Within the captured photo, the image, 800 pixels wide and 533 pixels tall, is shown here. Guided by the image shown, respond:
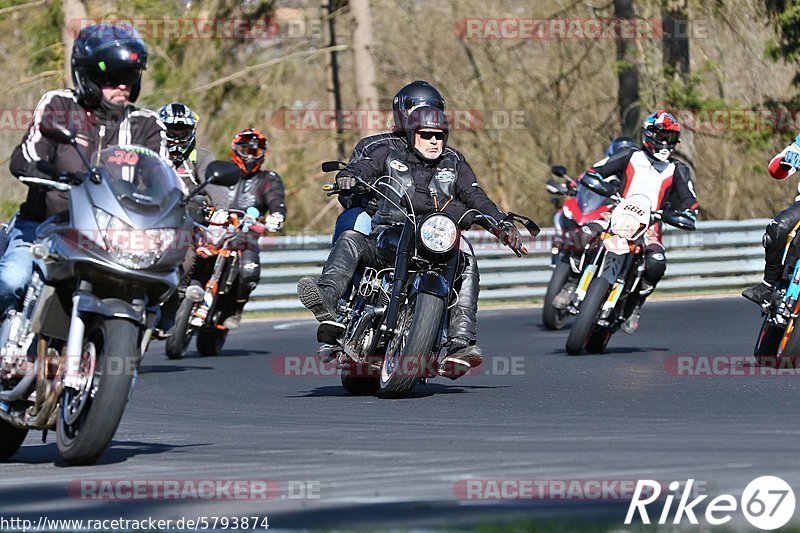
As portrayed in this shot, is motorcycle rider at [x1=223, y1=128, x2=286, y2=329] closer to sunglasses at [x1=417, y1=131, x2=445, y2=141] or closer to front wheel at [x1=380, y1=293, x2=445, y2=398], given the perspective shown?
sunglasses at [x1=417, y1=131, x2=445, y2=141]

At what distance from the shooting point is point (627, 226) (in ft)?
46.5

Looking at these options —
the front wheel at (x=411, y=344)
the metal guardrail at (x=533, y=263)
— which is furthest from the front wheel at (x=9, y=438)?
the metal guardrail at (x=533, y=263)

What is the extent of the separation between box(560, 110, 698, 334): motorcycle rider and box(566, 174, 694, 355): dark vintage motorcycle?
316 millimetres

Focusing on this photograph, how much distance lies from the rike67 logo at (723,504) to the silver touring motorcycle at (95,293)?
7.17 ft

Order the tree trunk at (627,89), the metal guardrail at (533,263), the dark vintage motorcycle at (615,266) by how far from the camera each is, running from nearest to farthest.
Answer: the dark vintage motorcycle at (615,266) → the metal guardrail at (533,263) → the tree trunk at (627,89)

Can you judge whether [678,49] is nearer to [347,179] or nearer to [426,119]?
[426,119]

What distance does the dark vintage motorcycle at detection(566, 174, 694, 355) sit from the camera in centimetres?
1392

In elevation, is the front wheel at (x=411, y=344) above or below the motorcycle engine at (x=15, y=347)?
below

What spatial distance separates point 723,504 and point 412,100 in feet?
17.4

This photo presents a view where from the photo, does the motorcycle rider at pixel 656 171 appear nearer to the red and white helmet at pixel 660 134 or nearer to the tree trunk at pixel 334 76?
the red and white helmet at pixel 660 134

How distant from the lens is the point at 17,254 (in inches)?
301

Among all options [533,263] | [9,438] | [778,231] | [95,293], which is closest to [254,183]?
[778,231]

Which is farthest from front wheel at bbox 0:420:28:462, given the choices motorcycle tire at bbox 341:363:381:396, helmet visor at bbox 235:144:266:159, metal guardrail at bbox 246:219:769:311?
metal guardrail at bbox 246:219:769:311

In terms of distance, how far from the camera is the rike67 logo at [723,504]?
570 centimetres
